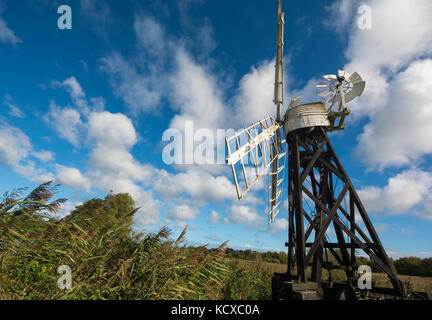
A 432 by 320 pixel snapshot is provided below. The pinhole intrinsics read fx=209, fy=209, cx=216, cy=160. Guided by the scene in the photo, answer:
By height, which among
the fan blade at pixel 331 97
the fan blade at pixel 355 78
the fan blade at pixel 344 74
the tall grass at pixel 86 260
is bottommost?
the tall grass at pixel 86 260

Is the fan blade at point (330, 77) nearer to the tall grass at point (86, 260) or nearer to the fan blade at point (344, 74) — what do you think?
the fan blade at point (344, 74)

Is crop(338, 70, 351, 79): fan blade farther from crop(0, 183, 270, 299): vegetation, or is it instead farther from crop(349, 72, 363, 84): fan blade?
crop(0, 183, 270, 299): vegetation

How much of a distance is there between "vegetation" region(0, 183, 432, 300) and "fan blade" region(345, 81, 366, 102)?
975cm

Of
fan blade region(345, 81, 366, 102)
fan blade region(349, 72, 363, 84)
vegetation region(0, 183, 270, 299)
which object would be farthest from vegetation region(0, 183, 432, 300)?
fan blade region(349, 72, 363, 84)

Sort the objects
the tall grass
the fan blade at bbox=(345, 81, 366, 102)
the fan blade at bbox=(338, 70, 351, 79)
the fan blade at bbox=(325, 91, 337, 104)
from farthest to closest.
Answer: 1. the fan blade at bbox=(325, 91, 337, 104)
2. the fan blade at bbox=(338, 70, 351, 79)
3. the fan blade at bbox=(345, 81, 366, 102)
4. the tall grass

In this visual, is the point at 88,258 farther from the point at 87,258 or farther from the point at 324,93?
the point at 324,93

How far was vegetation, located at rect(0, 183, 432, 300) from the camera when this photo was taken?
2.96 meters

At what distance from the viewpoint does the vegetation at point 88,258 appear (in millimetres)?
2965

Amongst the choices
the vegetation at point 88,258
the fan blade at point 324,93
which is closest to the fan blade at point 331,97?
the fan blade at point 324,93

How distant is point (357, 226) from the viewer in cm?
739

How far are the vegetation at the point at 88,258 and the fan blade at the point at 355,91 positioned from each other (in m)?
9.75
